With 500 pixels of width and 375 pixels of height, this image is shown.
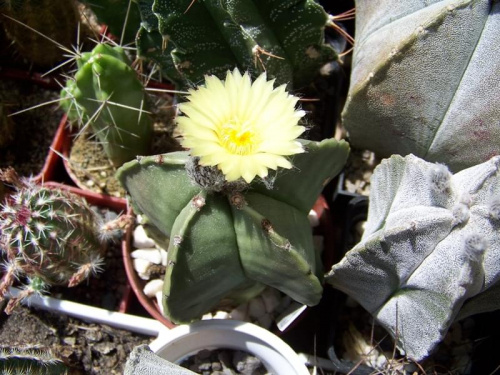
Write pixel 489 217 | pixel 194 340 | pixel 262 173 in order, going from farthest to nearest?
pixel 194 340 < pixel 489 217 < pixel 262 173

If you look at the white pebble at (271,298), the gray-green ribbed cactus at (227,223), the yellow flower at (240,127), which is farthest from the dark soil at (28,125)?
the yellow flower at (240,127)

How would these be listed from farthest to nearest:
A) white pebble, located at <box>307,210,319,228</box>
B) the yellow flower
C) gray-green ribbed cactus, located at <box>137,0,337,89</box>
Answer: white pebble, located at <box>307,210,319,228</box>, gray-green ribbed cactus, located at <box>137,0,337,89</box>, the yellow flower

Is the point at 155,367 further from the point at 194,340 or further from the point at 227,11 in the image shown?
the point at 227,11

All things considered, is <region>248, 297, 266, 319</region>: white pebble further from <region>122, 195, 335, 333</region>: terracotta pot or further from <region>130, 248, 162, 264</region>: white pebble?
<region>130, 248, 162, 264</region>: white pebble

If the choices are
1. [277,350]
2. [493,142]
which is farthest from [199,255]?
[493,142]

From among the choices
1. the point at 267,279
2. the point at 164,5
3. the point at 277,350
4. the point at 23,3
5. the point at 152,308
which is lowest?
the point at 152,308

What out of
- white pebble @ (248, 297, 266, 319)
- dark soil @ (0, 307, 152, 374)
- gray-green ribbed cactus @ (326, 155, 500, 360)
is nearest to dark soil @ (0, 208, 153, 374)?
dark soil @ (0, 307, 152, 374)

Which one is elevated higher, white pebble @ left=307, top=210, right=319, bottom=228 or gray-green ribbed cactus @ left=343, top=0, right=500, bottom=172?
gray-green ribbed cactus @ left=343, top=0, right=500, bottom=172
